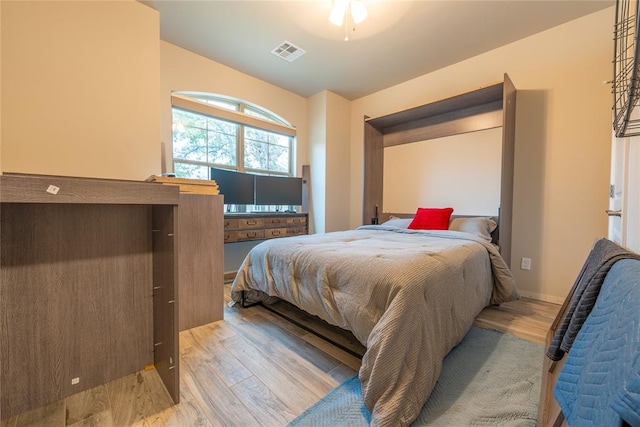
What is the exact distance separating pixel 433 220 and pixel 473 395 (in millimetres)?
1820

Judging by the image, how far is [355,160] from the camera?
4.23m

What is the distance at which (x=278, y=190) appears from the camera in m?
3.67

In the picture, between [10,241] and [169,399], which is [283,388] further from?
[10,241]

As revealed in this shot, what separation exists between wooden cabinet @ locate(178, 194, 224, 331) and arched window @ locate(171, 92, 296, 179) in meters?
1.44

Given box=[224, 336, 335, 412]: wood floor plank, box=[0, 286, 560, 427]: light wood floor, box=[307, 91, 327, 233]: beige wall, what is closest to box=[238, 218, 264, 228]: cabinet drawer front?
box=[307, 91, 327, 233]: beige wall

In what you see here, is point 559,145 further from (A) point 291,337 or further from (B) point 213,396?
(B) point 213,396

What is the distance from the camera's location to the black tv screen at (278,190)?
349 centimetres

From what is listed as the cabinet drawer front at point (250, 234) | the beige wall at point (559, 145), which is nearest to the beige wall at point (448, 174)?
the beige wall at point (559, 145)

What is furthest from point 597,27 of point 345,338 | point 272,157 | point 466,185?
point 272,157

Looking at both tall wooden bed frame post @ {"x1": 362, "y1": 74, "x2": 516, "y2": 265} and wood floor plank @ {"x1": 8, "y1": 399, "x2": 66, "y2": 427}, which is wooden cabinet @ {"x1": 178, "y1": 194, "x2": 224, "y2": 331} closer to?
wood floor plank @ {"x1": 8, "y1": 399, "x2": 66, "y2": 427}

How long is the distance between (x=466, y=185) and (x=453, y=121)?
784 millimetres

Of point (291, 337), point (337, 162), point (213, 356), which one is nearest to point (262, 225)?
point (337, 162)

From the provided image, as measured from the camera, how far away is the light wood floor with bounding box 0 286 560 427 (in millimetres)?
1097

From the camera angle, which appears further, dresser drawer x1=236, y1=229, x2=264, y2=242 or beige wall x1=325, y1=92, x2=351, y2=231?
beige wall x1=325, y1=92, x2=351, y2=231
